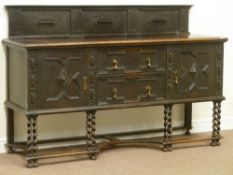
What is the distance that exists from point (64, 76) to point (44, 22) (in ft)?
1.72

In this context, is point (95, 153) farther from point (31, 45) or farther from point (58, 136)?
point (31, 45)

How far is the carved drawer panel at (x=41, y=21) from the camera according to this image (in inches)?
163

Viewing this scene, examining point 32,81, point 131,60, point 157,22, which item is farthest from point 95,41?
point 157,22

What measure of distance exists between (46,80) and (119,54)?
558 mm

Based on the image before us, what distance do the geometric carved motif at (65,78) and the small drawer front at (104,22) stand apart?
49 centimetres

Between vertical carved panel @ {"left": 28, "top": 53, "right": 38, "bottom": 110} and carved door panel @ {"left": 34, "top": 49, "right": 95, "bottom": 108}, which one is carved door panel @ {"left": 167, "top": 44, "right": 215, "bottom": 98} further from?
vertical carved panel @ {"left": 28, "top": 53, "right": 38, "bottom": 110}

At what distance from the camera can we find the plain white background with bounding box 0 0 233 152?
4.27 meters

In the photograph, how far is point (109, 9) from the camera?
14.5ft

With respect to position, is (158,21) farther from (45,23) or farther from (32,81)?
(32,81)

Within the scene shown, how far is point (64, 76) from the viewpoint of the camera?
3.91 metres

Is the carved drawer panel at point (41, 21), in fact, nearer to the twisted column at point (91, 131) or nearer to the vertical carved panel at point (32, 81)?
the vertical carved panel at point (32, 81)

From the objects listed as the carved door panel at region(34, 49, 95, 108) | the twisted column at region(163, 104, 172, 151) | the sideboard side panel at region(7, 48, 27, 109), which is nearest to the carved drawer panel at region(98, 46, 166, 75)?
the carved door panel at region(34, 49, 95, 108)

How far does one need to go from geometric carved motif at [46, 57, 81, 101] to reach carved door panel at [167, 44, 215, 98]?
716 mm

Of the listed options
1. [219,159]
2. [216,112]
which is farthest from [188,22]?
[219,159]
